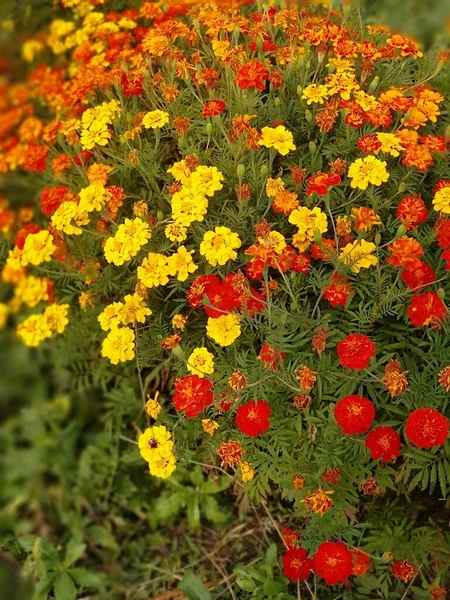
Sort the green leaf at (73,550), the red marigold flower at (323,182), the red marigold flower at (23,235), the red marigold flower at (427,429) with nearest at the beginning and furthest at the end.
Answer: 1. the red marigold flower at (427,429)
2. the red marigold flower at (323,182)
3. the red marigold flower at (23,235)
4. the green leaf at (73,550)

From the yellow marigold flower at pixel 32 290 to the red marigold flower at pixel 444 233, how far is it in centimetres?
119

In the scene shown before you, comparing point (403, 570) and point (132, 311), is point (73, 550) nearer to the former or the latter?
point (132, 311)

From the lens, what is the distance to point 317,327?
5.83 ft

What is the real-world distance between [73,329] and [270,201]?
0.86 meters

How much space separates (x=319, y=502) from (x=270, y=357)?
1.17ft

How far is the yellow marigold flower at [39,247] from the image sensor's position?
2.02 metres

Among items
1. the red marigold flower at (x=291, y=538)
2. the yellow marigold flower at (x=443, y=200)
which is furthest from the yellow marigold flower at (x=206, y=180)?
the red marigold flower at (x=291, y=538)

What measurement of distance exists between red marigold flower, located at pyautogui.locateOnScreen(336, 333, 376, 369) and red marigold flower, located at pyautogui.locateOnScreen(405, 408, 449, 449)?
17 cm

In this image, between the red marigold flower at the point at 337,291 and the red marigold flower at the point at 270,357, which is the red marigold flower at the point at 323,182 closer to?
the red marigold flower at the point at 337,291

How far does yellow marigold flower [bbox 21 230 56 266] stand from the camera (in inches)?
79.4

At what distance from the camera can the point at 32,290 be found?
225 centimetres

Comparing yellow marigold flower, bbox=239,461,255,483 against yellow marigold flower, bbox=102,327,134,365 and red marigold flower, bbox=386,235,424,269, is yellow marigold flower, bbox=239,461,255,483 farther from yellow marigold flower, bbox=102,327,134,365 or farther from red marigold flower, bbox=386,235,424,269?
red marigold flower, bbox=386,235,424,269

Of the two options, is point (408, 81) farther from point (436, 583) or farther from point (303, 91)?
point (436, 583)

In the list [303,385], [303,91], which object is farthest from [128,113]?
[303,385]
